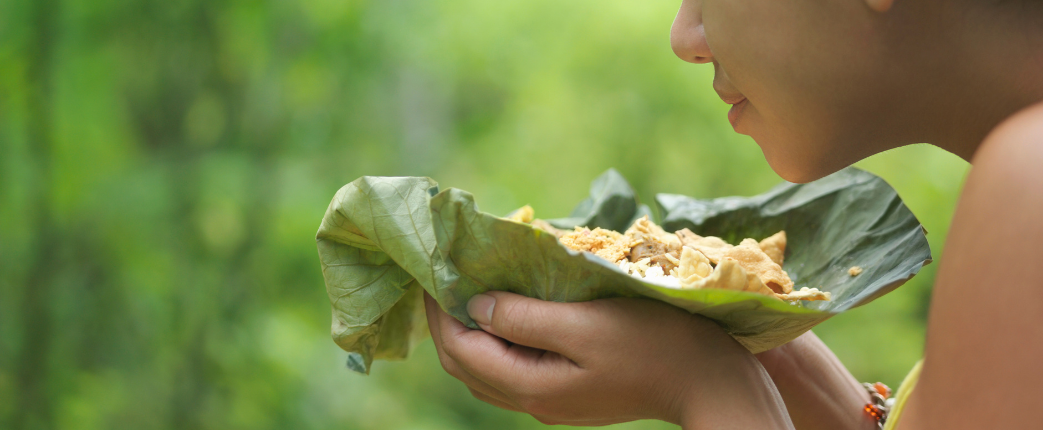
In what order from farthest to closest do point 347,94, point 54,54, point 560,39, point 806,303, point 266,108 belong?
point 560,39
point 347,94
point 266,108
point 54,54
point 806,303

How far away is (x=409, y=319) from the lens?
498 millimetres

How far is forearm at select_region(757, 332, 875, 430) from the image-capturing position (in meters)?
Answer: 0.52

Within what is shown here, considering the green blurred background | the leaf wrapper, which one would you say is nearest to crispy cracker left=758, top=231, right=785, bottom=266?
the leaf wrapper

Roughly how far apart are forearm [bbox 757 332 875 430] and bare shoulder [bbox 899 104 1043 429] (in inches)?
9.9

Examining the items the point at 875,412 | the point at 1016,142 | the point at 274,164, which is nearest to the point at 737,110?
the point at 1016,142

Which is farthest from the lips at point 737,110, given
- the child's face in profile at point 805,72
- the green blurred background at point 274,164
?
the green blurred background at point 274,164

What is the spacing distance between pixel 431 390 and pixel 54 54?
1119 millimetres

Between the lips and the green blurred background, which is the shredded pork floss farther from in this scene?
the green blurred background

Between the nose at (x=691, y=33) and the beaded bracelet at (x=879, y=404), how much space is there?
32 cm

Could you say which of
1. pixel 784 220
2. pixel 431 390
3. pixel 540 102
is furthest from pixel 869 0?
pixel 431 390

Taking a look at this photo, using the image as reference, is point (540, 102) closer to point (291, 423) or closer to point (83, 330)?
point (291, 423)

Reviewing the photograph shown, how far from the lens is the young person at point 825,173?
0.83 feet

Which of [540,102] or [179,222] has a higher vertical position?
[540,102]

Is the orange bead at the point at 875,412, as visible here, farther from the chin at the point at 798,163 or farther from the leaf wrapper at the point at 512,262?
the chin at the point at 798,163
